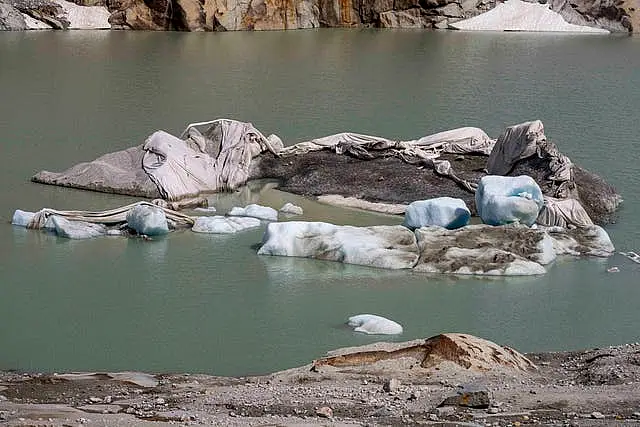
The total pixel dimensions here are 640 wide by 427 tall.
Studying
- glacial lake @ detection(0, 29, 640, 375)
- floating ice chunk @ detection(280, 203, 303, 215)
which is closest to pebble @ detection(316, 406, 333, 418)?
glacial lake @ detection(0, 29, 640, 375)

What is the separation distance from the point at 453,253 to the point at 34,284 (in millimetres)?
3809

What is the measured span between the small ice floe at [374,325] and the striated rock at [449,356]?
4.14 ft

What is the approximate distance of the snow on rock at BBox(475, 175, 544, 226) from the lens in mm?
11273

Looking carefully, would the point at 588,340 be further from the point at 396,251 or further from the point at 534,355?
the point at 396,251

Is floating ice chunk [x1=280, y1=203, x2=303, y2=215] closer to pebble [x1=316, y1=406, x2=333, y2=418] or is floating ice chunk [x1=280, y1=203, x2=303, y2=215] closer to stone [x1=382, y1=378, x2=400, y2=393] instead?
stone [x1=382, y1=378, x2=400, y2=393]

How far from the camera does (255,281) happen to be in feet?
32.8

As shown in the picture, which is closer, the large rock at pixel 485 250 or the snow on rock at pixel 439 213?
the large rock at pixel 485 250

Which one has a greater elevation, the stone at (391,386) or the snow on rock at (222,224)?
the stone at (391,386)

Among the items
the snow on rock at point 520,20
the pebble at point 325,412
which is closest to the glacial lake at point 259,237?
the pebble at point 325,412

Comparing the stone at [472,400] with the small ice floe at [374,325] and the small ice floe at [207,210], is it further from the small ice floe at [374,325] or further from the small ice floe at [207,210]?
the small ice floe at [207,210]

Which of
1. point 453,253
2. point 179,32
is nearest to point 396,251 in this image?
point 453,253

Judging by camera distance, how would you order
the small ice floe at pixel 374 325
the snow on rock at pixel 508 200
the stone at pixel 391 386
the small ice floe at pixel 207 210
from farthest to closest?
the small ice floe at pixel 207 210 < the snow on rock at pixel 508 200 < the small ice floe at pixel 374 325 < the stone at pixel 391 386

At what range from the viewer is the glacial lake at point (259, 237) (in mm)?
8633

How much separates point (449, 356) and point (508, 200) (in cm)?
457
